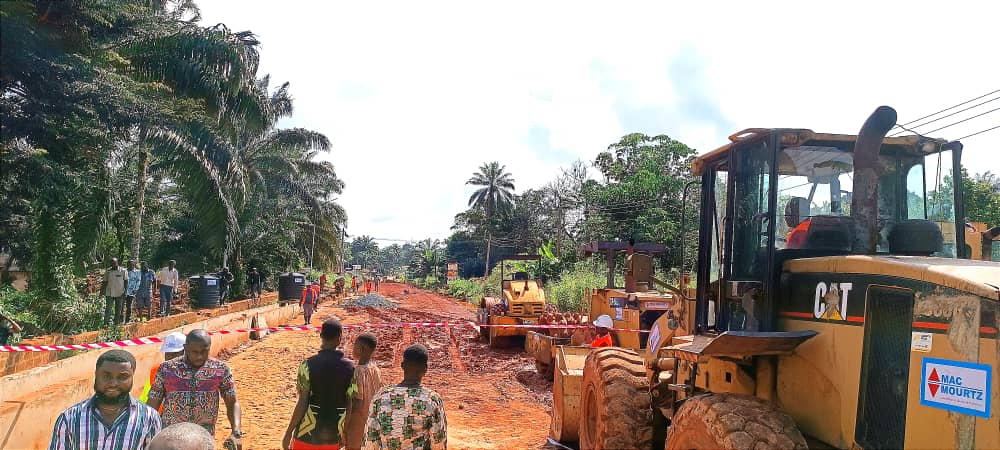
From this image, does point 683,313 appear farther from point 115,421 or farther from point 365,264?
point 365,264

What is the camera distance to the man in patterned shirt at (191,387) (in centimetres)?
494

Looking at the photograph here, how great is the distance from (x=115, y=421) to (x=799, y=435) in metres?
3.83

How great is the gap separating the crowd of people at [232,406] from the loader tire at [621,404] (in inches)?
67.9

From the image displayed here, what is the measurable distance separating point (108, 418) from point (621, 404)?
12.9 ft

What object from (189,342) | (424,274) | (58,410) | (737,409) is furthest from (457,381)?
(424,274)

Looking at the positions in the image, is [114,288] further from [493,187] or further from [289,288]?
[493,187]

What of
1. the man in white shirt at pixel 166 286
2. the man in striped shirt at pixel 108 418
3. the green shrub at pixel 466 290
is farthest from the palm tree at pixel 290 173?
the man in striped shirt at pixel 108 418

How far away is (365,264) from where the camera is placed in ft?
422

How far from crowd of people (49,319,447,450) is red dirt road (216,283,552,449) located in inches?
150

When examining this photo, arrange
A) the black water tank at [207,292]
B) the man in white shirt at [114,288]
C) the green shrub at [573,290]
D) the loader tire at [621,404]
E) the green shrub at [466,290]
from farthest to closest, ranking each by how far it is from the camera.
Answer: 1. the green shrub at [466,290]
2. the green shrub at [573,290]
3. the black water tank at [207,292]
4. the man in white shirt at [114,288]
5. the loader tire at [621,404]

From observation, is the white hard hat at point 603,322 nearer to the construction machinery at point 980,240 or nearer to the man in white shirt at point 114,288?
the construction machinery at point 980,240

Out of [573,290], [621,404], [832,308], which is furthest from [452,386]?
[573,290]

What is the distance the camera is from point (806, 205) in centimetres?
479

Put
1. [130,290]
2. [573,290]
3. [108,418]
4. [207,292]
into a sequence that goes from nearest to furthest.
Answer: [108,418], [130,290], [207,292], [573,290]
